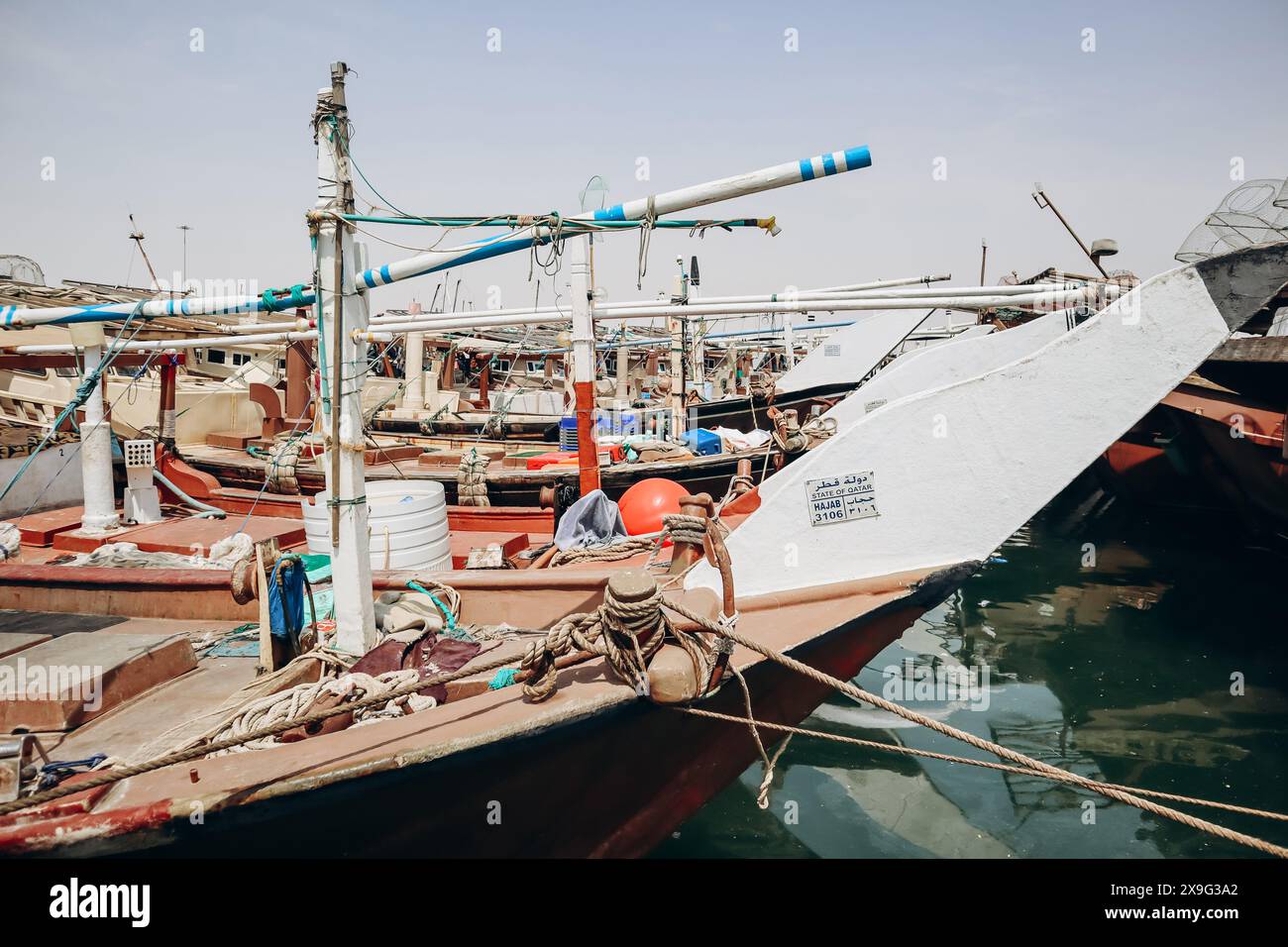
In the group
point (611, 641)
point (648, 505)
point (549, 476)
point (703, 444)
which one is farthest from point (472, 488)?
point (611, 641)

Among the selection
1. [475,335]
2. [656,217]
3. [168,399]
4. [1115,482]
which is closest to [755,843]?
[656,217]

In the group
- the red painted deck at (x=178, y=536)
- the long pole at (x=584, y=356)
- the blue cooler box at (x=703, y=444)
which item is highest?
the long pole at (x=584, y=356)

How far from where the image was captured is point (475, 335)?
75.9ft

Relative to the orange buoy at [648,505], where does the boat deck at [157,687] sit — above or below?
below

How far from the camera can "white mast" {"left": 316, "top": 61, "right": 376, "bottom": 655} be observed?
3.56 metres

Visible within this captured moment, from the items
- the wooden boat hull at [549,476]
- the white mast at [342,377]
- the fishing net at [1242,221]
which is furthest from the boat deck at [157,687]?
the fishing net at [1242,221]

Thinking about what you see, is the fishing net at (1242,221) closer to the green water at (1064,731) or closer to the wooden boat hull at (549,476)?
the green water at (1064,731)

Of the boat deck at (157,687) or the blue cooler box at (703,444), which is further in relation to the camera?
the blue cooler box at (703,444)

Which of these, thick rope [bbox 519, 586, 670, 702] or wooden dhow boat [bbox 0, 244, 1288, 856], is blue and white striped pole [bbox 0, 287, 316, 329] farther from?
thick rope [bbox 519, 586, 670, 702]

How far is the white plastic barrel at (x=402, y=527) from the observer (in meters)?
5.25

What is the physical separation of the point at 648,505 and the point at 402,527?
2584 millimetres

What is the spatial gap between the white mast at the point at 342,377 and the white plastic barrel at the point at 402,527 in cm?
134
